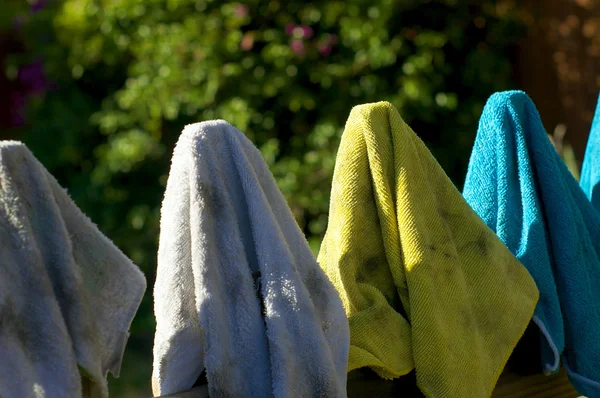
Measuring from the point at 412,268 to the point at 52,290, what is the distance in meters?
0.73

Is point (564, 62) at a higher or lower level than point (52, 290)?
lower

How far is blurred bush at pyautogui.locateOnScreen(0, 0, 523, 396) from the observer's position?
475 cm

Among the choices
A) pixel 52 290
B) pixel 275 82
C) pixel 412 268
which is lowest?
pixel 275 82

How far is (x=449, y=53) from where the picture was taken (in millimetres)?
5031

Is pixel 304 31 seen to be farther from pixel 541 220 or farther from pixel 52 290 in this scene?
pixel 52 290

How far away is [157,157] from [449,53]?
67.5 inches

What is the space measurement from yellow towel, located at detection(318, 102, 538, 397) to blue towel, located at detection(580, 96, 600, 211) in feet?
2.51

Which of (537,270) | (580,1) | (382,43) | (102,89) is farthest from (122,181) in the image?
(537,270)

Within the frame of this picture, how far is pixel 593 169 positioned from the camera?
2.62m

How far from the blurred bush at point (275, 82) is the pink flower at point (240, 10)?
0.01m

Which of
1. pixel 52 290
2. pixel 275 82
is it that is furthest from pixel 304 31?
pixel 52 290

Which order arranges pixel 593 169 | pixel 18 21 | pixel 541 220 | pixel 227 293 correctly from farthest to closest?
pixel 18 21, pixel 593 169, pixel 541 220, pixel 227 293

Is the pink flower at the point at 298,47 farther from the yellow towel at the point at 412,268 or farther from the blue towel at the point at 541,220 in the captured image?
the yellow towel at the point at 412,268

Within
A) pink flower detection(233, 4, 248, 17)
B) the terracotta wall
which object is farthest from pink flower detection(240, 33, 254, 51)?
the terracotta wall
